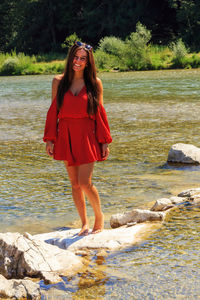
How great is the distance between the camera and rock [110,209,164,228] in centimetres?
517

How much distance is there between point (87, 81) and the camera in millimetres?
4508

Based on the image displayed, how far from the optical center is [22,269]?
3.96m

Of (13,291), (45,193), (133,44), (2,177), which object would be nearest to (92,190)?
(13,291)

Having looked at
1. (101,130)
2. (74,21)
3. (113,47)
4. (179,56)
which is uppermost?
(74,21)

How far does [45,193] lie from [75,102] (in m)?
2.79

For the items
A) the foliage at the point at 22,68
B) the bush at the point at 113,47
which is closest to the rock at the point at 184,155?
the bush at the point at 113,47

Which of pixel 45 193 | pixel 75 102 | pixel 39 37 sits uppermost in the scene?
pixel 39 37

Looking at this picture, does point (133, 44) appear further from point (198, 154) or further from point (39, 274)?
point (39, 274)

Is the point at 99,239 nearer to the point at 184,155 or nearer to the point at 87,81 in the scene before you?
the point at 87,81

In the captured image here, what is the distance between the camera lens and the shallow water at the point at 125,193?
149 inches

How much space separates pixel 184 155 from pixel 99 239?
3.96m

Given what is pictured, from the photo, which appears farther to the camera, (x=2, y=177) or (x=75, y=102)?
(x=2, y=177)

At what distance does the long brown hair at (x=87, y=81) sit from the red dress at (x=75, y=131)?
0.12 feet

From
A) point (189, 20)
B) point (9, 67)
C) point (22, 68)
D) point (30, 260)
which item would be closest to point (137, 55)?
point (22, 68)
